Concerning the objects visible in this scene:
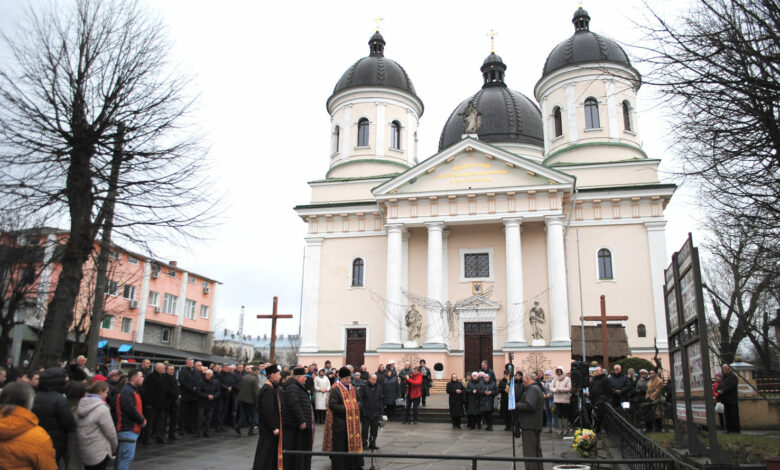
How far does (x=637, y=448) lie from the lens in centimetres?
824

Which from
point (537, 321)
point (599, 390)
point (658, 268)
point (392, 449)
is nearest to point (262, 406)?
point (392, 449)

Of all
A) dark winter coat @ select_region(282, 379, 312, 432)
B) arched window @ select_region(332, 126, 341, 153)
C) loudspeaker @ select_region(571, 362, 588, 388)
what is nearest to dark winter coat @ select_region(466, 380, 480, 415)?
loudspeaker @ select_region(571, 362, 588, 388)

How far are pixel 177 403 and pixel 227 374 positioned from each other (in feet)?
7.16

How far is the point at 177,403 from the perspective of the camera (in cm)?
1362

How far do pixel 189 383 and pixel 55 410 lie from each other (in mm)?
7586

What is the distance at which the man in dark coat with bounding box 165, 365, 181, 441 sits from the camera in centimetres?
1315

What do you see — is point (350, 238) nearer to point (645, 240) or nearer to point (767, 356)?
point (645, 240)

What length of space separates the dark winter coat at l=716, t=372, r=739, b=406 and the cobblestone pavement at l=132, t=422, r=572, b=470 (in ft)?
11.7

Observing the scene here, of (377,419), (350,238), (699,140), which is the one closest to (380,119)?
(350,238)

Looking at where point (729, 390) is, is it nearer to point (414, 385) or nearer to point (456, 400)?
point (456, 400)

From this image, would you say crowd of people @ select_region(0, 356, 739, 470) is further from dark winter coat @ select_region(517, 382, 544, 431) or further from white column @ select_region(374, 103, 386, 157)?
white column @ select_region(374, 103, 386, 157)

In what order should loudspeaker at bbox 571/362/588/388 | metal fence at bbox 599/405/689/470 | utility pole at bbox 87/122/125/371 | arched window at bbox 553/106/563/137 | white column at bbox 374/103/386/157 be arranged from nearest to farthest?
metal fence at bbox 599/405/689/470 < utility pole at bbox 87/122/125/371 < loudspeaker at bbox 571/362/588/388 < arched window at bbox 553/106/563/137 < white column at bbox 374/103/386/157

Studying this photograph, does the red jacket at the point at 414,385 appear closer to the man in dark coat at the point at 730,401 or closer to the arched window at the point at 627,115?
the man in dark coat at the point at 730,401

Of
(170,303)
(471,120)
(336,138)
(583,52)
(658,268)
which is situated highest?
(583,52)
